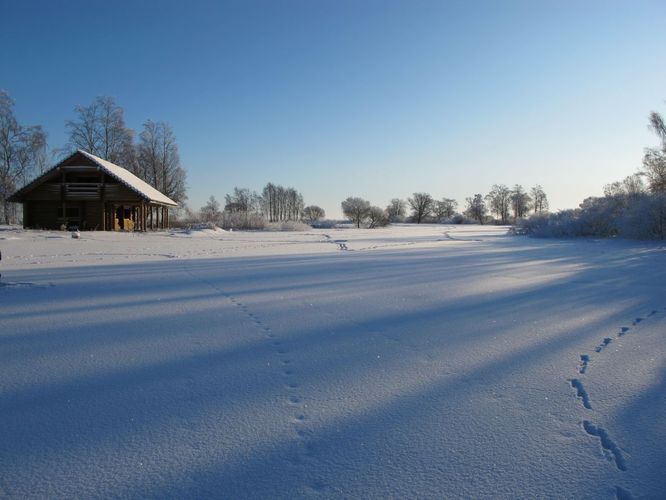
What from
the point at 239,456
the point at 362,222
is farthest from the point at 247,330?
the point at 362,222

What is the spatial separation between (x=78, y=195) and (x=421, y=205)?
6190 cm

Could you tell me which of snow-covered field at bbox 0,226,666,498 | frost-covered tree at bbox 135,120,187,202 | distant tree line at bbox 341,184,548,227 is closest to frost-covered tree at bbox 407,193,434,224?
distant tree line at bbox 341,184,548,227

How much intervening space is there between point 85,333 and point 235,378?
5.72 ft

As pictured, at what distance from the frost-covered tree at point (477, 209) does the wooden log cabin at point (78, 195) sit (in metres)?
65.9

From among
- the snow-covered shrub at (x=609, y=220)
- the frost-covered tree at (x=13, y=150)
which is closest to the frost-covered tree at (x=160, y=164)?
the frost-covered tree at (x=13, y=150)

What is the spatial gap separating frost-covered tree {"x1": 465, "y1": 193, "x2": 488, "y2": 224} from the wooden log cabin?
6588cm

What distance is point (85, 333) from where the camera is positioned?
10.8 ft

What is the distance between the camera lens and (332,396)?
214cm

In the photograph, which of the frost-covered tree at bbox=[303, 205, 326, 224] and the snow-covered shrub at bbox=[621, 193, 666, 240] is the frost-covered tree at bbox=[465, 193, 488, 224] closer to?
the frost-covered tree at bbox=[303, 205, 326, 224]

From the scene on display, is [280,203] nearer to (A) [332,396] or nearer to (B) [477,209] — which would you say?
(B) [477,209]

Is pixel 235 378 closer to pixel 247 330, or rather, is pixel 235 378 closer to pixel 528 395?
pixel 247 330

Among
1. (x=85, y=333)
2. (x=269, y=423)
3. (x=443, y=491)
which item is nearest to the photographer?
(x=443, y=491)

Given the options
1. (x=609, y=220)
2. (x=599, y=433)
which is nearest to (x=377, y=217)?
(x=609, y=220)

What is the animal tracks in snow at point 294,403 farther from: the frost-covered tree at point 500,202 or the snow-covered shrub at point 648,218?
the frost-covered tree at point 500,202
